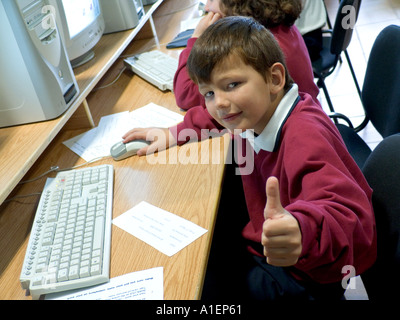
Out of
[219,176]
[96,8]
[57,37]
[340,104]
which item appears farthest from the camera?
[340,104]

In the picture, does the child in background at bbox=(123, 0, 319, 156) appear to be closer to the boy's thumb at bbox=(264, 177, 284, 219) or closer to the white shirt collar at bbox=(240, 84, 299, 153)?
the white shirt collar at bbox=(240, 84, 299, 153)

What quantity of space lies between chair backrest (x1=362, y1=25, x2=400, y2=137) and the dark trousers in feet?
1.81

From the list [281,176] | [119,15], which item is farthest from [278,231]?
[119,15]

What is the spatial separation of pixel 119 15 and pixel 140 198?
1108 millimetres

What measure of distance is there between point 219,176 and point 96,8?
102 cm

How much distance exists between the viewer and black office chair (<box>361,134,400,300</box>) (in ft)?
2.93

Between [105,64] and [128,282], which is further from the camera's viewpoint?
[105,64]

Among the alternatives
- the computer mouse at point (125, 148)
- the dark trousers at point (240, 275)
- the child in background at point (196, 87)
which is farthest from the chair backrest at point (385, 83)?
the computer mouse at point (125, 148)

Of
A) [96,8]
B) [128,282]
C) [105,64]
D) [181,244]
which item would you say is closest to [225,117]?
[181,244]

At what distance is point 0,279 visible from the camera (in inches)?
35.7

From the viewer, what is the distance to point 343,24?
6.72 ft

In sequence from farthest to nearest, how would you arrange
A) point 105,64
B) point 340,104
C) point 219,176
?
1. point 340,104
2. point 105,64
3. point 219,176

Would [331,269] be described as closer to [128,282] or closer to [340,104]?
[128,282]

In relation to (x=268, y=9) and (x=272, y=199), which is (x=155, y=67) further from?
(x=272, y=199)
